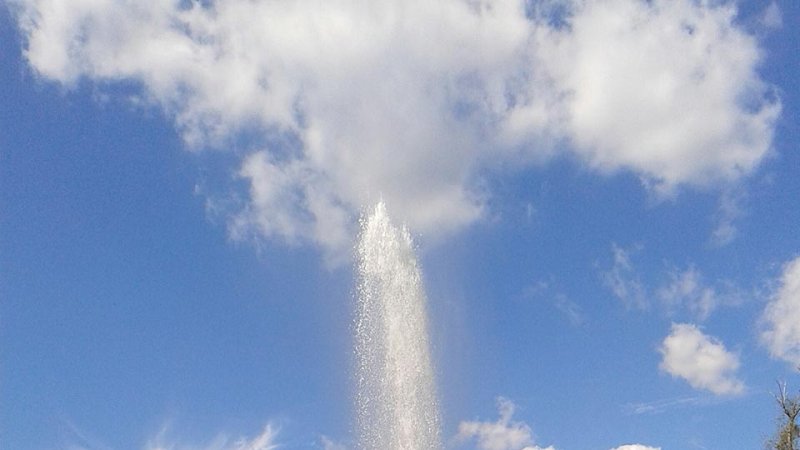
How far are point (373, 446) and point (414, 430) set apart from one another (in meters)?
3.11

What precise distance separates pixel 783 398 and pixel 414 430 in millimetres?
39260

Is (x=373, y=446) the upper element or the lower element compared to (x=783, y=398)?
lower

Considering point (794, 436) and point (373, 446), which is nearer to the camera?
point (373, 446)

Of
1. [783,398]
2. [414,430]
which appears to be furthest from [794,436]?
[414,430]

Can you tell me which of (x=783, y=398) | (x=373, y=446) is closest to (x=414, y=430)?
(x=373, y=446)

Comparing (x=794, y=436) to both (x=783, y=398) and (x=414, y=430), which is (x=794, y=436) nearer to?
(x=783, y=398)

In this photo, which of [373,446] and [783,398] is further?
[783,398]

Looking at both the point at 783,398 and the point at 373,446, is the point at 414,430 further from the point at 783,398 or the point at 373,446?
the point at 783,398

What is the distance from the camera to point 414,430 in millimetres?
56719

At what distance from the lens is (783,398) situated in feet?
245

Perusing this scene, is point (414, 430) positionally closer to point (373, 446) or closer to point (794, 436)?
point (373, 446)

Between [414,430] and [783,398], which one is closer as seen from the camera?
[414,430]

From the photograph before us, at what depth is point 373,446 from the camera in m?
56.2

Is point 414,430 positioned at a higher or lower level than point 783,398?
lower
